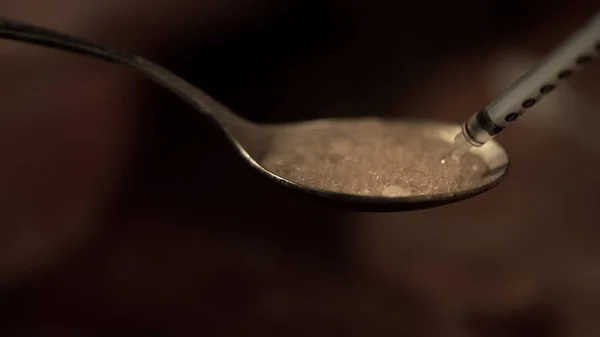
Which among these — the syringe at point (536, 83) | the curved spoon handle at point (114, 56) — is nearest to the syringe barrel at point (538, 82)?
the syringe at point (536, 83)

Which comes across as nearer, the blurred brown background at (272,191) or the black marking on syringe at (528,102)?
the black marking on syringe at (528,102)

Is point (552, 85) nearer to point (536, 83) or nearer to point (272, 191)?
point (536, 83)

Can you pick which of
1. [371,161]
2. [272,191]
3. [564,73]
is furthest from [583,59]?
[272,191]

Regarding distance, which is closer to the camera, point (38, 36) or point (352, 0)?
point (38, 36)

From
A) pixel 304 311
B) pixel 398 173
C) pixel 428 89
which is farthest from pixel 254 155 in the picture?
pixel 428 89

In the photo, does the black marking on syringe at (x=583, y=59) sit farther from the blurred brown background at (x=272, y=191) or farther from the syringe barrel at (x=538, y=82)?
the blurred brown background at (x=272, y=191)

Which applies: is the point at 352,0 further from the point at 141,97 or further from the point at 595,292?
the point at 595,292

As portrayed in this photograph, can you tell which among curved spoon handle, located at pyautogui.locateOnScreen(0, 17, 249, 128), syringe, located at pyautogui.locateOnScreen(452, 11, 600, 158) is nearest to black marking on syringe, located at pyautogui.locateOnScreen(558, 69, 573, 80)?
syringe, located at pyautogui.locateOnScreen(452, 11, 600, 158)
